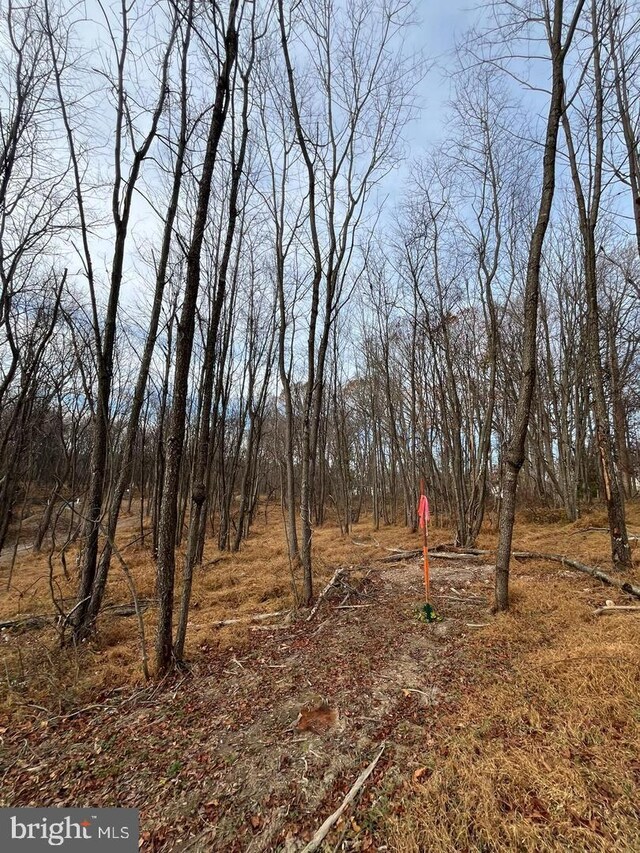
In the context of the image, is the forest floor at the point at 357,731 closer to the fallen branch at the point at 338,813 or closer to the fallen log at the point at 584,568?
the fallen branch at the point at 338,813

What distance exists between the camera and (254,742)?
2414 millimetres

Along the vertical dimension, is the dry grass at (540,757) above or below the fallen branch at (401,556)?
above

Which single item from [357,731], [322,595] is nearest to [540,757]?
[357,731]

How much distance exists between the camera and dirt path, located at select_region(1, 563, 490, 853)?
1.86m

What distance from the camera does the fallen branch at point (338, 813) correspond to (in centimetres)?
167

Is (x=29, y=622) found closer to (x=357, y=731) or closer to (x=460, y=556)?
(x=357, y=731)

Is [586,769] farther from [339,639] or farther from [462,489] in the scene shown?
[462,489]

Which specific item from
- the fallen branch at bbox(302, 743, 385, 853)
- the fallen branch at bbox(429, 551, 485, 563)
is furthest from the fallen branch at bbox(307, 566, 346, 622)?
the fallen branch at bbox(429, 551, 485, 563)

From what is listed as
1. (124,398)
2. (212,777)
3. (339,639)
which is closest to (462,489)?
(339,639)
